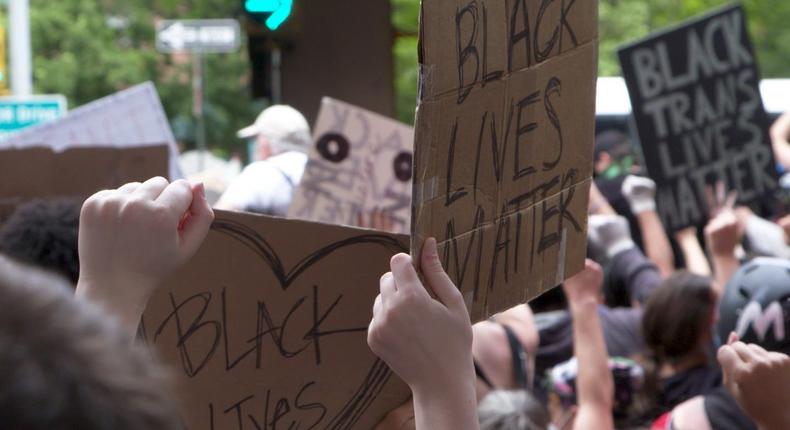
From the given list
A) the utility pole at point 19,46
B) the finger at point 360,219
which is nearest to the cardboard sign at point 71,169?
the finger at point 360,219

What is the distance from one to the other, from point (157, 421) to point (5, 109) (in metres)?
13.3

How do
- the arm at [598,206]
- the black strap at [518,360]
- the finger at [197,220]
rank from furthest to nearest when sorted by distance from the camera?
1. the arm at [598,206]
2. the black strap at [518,360]
3. the finger at [197,220]

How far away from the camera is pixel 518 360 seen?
12.9 ft

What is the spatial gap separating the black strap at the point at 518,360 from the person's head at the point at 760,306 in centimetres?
88

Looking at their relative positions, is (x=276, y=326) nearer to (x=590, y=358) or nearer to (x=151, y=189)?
(x=151, y=189)

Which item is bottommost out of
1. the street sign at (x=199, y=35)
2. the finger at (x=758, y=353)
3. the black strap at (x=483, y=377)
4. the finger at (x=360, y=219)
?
the black strap at (x=483, y=377)

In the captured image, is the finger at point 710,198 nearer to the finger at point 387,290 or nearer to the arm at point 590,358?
the arm at point 590,358

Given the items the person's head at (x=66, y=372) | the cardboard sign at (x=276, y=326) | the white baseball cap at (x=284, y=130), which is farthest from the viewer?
the white baseball cap at (x=284, y=130)

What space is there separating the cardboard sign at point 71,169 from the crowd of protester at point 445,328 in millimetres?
359

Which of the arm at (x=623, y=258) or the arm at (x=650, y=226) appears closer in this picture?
the arm at (x=623, y=258)

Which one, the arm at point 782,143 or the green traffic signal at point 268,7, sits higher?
the green traffic signal at point 268,7

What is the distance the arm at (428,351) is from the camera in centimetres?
157

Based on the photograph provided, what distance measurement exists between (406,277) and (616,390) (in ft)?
8.10

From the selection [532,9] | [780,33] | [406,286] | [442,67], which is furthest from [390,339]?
[780,33]
